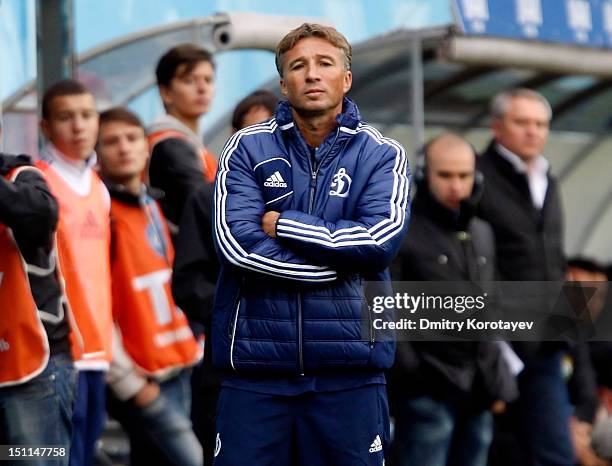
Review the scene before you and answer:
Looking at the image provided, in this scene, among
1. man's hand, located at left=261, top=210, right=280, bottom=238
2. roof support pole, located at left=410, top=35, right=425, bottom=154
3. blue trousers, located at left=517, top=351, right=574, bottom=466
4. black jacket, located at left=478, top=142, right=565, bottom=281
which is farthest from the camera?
roof support pole, located at left=410, top=35, right=425, bottom=154

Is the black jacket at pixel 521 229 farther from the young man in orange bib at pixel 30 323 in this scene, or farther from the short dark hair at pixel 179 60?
the young man in orange bib at pixel 30 323

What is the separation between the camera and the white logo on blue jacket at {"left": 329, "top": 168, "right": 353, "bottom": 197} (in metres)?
5.12

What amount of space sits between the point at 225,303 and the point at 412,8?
211 inches

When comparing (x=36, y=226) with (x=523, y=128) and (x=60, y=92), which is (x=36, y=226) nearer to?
(x=60, y=92)

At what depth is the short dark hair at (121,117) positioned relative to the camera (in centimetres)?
713

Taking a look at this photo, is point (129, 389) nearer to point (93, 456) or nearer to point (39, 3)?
point (93, 456)

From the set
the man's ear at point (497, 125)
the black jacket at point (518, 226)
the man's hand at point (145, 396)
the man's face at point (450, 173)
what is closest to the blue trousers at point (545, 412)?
the black jacket at point (518, 226)

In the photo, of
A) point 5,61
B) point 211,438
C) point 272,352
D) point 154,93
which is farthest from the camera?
point 154,93

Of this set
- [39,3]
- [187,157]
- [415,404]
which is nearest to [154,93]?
[39,3]

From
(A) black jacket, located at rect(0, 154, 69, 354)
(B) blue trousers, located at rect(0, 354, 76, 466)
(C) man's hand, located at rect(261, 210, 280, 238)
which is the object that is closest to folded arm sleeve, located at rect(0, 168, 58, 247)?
(A) black jacket, located at rect(0, 154, 69, 354)

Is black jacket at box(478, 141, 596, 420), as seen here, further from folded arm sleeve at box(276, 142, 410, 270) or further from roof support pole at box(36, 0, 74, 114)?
folded arm sleeve at box(276, 142, 410, 270)

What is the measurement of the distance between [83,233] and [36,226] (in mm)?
900

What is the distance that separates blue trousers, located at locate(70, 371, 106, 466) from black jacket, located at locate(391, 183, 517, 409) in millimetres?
1223

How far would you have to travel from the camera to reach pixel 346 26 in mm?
9820
